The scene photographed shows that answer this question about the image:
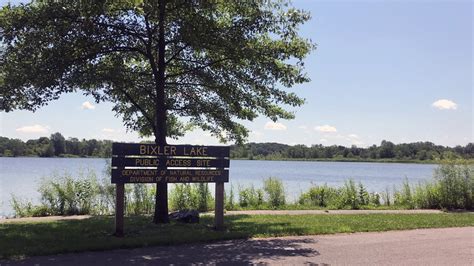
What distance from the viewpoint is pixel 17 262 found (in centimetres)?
734

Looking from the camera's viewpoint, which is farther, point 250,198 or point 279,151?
point 279,151

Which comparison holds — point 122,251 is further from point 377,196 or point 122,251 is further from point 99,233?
point 377,196

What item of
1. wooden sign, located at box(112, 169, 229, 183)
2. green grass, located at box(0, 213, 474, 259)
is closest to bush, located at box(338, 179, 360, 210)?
green grass, located at box(0, 213, 474, 259)

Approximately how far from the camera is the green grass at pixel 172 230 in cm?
863

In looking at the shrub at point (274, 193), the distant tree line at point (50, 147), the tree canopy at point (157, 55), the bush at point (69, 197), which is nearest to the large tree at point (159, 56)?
the tree canopy at point (157, 55)

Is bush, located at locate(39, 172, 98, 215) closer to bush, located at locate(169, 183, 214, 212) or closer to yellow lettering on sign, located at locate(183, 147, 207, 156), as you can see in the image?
bush, located at locate(169, 183, 214, 212)

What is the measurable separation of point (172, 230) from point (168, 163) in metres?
1.46

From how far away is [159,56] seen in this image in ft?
41.2

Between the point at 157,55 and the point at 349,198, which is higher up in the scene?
the point at 157,55

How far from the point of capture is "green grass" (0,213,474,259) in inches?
340

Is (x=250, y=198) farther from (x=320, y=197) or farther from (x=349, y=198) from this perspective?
(x=349, y=198)

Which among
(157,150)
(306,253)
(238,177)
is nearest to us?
(306,253)

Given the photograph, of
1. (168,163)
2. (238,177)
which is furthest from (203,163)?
(238,177)

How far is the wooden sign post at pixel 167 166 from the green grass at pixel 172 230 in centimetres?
74
